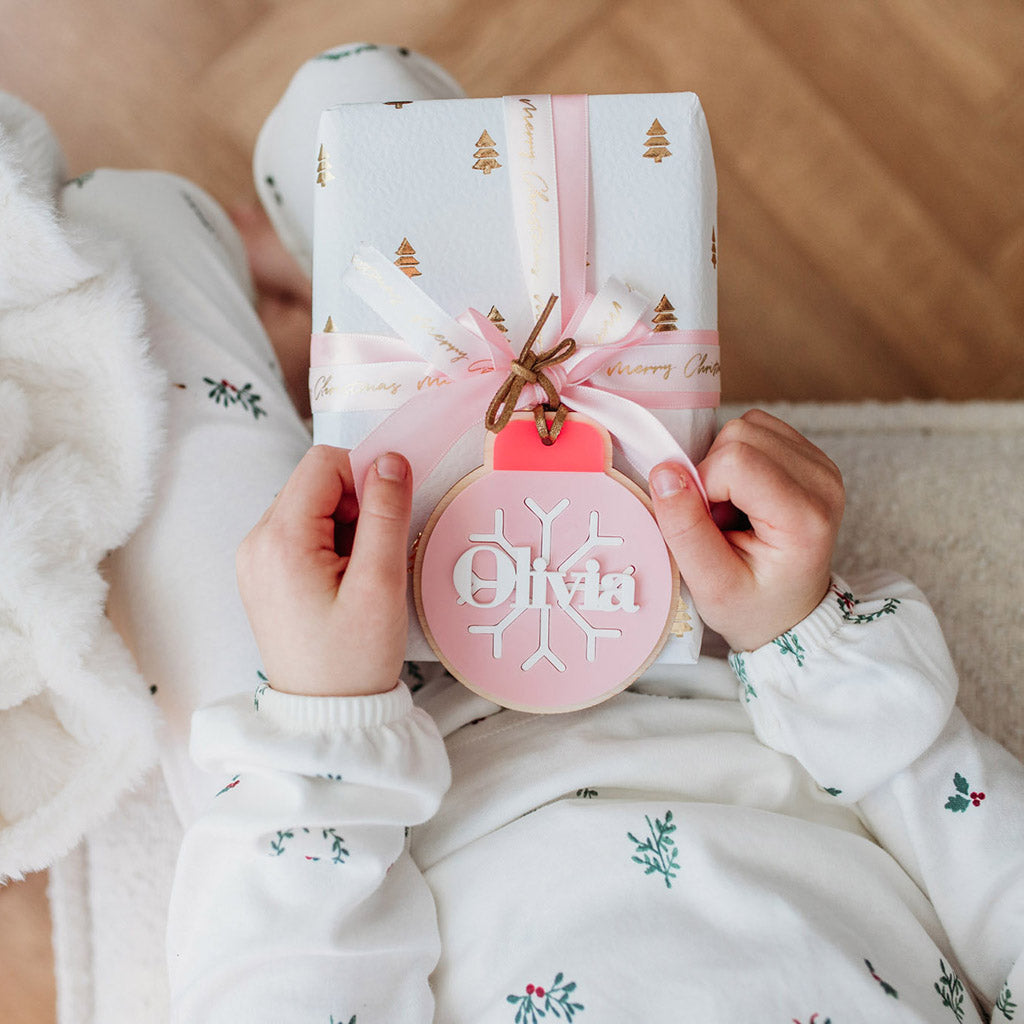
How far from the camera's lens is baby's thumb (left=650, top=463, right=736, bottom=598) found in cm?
59

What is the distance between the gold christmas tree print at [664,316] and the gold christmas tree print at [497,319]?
0.10 m

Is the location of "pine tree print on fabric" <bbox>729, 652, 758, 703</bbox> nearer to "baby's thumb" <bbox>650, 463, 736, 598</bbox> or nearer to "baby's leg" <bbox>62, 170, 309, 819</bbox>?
"baby's thumb" <bbox>650, 463, 736, 598</bbox>

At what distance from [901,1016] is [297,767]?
0.40m

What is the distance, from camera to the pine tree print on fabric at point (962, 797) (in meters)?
0.66

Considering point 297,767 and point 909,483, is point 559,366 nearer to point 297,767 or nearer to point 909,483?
point 297,767

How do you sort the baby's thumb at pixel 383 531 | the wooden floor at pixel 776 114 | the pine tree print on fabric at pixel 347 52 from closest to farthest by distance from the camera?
the baby's thumb at pixel 383 531 → the pine tree print on fabric at pixel 347 52 → the wooden floor at pixel 776 114

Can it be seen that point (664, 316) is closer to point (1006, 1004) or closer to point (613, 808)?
point (613, 808)

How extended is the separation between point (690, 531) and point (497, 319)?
19 cm

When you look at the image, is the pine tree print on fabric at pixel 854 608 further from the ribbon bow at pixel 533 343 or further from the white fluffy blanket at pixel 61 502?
the white fluffy blanket at pixel 61 502

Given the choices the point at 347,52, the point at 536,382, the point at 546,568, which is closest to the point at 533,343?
the point at 536,382

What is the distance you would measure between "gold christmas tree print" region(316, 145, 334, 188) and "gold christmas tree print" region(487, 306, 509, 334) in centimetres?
14

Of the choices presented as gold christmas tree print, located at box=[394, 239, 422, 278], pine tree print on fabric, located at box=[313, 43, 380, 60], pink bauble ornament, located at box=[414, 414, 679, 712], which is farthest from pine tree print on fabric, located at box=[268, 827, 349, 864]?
pine tree print on fabric, located at box=[313, 43, 380, 60]

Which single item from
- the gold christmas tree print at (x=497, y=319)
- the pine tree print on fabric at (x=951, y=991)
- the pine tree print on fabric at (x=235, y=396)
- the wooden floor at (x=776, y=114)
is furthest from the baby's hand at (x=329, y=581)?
the wooden floor at (x=776, y=114)

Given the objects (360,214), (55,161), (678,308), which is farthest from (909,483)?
(55,161)
